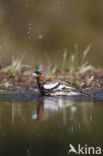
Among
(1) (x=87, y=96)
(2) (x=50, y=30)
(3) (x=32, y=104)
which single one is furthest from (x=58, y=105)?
(2) (x=50, y=30)

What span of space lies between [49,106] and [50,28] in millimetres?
10421

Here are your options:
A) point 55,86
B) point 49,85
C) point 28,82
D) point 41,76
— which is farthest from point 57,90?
point 28,82

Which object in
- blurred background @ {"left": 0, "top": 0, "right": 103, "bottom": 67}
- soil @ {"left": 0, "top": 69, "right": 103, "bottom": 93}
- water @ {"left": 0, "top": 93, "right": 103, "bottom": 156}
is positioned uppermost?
blurred background @ {"left": 0, "top": 0, "right": 103, "bottom": 67}

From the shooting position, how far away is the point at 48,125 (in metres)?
5.71

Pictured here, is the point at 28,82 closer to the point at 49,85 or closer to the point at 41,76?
the point at 41,76

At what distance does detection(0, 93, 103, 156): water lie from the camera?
4734 millimetres

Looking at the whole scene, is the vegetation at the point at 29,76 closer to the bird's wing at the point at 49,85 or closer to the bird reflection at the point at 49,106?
the bird's wing at the point at 49,85

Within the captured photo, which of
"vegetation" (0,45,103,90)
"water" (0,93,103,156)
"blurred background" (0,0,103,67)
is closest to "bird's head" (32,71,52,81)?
"vegetation" (0,45,103,90)

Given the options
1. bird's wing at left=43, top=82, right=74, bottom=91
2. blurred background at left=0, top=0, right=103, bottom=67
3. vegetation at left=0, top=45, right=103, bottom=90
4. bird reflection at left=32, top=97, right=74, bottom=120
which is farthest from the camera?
blurred background at left=0, top=0, right=103, bottom=67

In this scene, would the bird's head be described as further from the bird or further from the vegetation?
the vegetation

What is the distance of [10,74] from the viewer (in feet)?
34.5

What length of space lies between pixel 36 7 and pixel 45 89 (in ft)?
30.8

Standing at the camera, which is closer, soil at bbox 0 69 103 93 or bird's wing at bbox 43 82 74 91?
bird's wing at bbox 43 82 74 91

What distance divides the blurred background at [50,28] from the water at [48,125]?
25.8 ft
